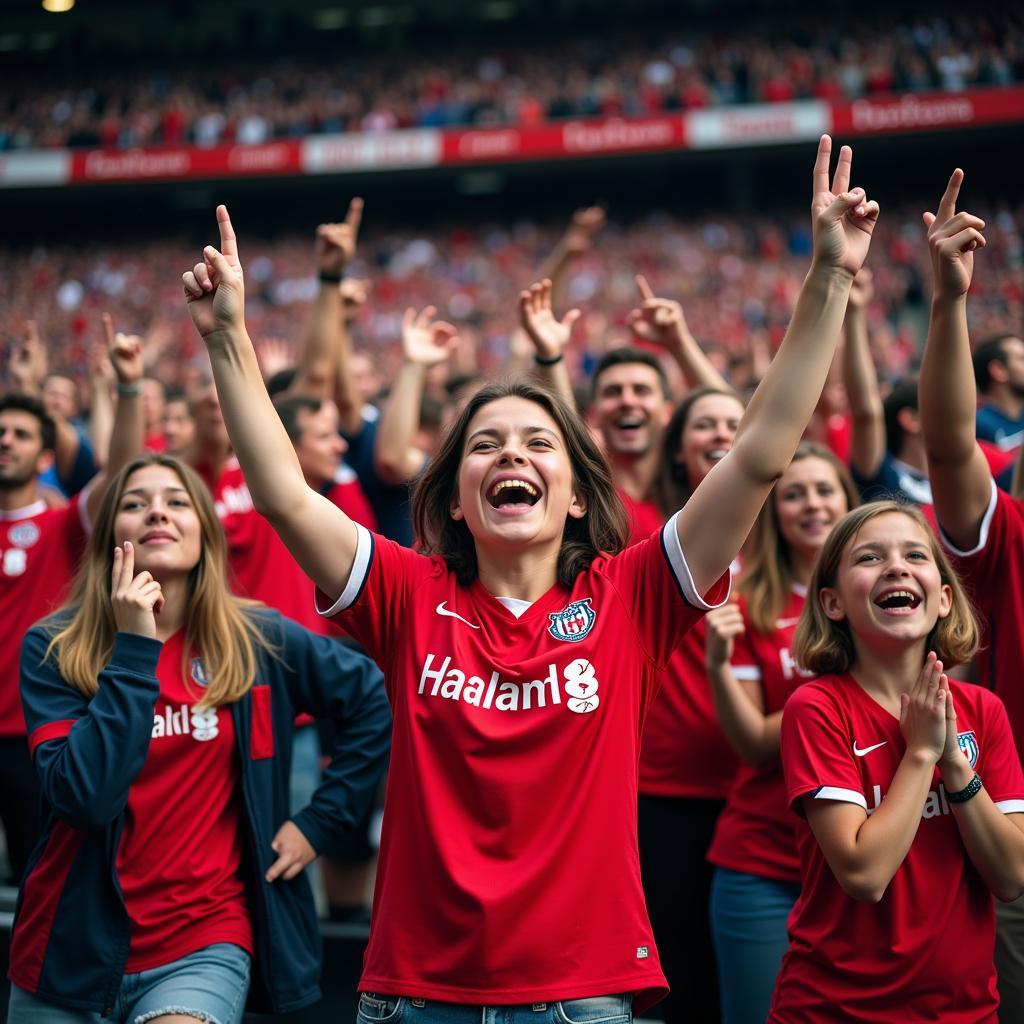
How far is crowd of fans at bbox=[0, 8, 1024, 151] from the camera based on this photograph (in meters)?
21.8

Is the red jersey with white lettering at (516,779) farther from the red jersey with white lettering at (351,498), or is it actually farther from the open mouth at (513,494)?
the red jersey with white lettering at (351,498)

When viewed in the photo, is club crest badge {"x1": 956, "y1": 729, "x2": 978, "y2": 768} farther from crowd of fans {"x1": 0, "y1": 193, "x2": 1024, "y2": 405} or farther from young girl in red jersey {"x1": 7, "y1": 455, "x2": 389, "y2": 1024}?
crowd of fans {"x1": 0, "y1": 193, "x2": 1024, "y2": 405}

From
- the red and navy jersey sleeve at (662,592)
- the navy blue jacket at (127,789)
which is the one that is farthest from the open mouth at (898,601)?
the navy blue jacket at (127,789)

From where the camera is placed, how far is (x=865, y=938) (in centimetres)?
226

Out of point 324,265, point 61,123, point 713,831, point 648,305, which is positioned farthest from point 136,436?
point 61,123

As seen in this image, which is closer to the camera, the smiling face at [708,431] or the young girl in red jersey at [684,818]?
the young girl in red jersey at [684,818]

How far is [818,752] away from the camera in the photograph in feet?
7.62

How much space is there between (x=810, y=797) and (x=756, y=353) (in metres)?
4.98

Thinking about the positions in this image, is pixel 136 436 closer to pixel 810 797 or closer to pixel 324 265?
pixel 324 265

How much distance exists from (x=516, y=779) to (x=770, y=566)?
57.8 inches

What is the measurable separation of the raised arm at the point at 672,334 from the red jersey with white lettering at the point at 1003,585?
128 cm

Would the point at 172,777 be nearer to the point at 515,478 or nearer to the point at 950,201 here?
the point at 515,478

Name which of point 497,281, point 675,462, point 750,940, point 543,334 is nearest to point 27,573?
point 543,334

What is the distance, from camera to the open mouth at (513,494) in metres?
2.20
